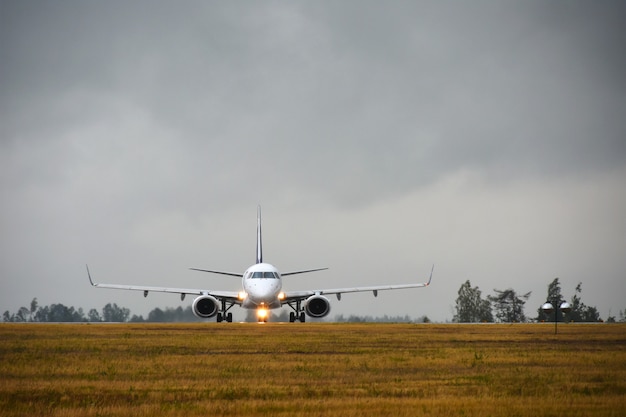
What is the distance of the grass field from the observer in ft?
52.0

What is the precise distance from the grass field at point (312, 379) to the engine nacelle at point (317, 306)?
122 ft

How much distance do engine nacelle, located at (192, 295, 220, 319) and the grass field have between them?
36.4 m

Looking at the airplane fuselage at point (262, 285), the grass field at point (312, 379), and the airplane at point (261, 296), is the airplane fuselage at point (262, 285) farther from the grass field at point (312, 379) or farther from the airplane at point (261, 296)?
the grass field at point (312, 379)

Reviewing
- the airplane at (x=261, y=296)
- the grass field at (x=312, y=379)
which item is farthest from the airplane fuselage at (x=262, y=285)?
the grass field at (x=312, y=379)

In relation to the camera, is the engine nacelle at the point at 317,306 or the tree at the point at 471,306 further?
the tree at the point at 471,306

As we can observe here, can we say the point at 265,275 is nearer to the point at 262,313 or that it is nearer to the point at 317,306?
the point at 262,313

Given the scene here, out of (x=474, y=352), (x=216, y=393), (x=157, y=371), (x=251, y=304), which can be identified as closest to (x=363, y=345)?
(x=474, y=352)

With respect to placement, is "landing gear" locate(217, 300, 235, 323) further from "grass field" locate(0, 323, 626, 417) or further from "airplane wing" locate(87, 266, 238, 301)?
"grass field" locate(0, 323, 626, 417)

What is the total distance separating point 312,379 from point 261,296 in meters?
43.7

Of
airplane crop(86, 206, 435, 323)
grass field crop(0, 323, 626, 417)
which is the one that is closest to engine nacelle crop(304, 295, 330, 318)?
airplane crop(86, 206, 435, 323)

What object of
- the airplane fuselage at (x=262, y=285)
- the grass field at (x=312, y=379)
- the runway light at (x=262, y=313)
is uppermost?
the airplane fuselage at (x=262, y=285)

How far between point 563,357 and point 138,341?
1602 centimetres

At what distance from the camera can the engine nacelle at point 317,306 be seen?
68625 millimetres

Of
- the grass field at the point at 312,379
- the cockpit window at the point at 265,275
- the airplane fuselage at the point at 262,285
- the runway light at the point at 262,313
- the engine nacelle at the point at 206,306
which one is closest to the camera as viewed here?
the grass field at the point at 312,379
